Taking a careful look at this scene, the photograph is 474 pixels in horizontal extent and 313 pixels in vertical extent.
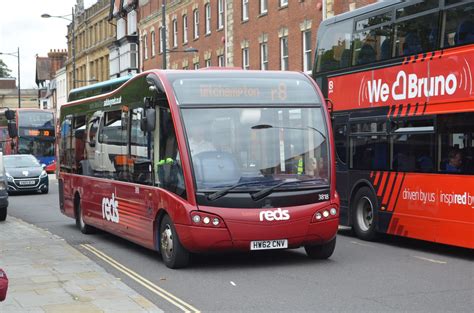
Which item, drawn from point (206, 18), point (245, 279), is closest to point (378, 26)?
point (245, 279)

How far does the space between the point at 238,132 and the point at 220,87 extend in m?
0.73

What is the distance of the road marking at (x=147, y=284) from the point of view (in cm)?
854

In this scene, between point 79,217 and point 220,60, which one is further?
point 220,60

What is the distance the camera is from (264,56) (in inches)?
1615

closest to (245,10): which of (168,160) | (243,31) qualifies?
(243,31)

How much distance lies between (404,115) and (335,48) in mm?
2940

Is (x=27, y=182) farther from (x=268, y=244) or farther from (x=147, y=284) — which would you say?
(x=147, y=284)

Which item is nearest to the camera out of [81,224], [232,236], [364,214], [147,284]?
[147,284]

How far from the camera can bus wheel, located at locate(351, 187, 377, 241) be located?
563 inches

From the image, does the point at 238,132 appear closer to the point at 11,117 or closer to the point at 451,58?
the point at 451,58

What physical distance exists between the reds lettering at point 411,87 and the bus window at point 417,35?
0.41 m

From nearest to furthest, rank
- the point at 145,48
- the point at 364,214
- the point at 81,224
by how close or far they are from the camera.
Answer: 1. the point at 364,214
2. the point at 81,224
3. the point at 145,48

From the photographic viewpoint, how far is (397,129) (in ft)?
44.2

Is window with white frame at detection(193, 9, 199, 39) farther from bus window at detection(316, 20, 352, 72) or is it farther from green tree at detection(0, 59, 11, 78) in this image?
green tree at detection(0, 59, 11, 78)
